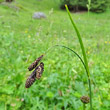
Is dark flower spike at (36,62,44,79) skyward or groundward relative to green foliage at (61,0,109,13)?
skyward

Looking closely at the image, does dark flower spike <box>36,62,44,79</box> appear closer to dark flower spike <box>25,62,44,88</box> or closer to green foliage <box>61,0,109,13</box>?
dark flower spike <box>25,62,44,88</box>

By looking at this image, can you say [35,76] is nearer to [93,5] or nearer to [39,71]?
[39,71]

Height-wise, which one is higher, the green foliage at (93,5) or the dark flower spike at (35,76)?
the dark flower spike at (35,76)

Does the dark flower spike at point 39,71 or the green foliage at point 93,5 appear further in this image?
the green foliage at point 93,5

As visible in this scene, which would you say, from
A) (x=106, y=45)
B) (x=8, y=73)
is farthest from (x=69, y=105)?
(x=106, y=45)

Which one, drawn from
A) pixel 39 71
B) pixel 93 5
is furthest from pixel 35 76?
pixel 93 5

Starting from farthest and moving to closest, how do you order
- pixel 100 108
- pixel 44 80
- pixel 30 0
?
pixel 30 0, pixel 44 80, pixel 100 108

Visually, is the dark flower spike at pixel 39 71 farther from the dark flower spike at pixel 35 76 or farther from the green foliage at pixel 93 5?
the green foliage at pixel 93 5

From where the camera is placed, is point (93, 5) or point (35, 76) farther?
point (93, 5)

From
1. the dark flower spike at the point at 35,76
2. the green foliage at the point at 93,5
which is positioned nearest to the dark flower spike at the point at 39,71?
the dark flower spike at the point at 35,76

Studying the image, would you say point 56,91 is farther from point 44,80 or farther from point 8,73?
point 8,73

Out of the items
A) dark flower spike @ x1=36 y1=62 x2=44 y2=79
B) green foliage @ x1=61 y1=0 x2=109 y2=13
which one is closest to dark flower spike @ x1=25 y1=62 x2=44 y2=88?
dark flower spike @ x1=36 y1=62 x2=44 y2=79
